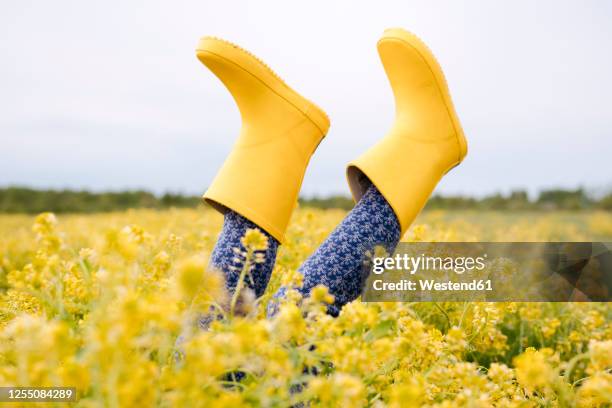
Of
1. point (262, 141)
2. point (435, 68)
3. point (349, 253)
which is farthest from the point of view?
point (435, 68)

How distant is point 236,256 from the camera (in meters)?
1.41

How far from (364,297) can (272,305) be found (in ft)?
1.43

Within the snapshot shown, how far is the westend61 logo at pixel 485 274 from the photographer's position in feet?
5.59

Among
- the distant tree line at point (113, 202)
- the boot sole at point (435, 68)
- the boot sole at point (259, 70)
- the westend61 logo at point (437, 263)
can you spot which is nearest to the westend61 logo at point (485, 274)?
the westend61 logo at point (437, 263)

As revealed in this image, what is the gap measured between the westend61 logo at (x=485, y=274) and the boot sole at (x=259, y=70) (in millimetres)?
561

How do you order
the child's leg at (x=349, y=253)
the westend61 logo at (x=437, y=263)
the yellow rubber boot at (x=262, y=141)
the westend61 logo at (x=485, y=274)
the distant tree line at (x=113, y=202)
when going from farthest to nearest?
1. the distant tree line at (x=113, y=202)
2. the westend61 logo at (x=437, y=263)
3. the westend61 logo at (x=485, y=274)
4. the yellow rubber boot at (x=262, y=141)
5. the child's leg at (x=349, y=253)

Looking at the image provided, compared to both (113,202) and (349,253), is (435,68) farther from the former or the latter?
(113,202)

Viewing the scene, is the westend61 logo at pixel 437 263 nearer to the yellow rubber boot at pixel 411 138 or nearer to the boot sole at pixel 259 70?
the yellow rubber boot at pixel 411 138

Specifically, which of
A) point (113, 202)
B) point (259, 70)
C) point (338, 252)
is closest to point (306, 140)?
point (259, 70)

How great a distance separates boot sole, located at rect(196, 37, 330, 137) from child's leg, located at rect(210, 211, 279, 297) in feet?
1.53

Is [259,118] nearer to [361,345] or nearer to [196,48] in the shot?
[196,48]

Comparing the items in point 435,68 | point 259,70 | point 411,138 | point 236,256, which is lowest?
point 236,256

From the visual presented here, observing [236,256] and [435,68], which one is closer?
[236,256]

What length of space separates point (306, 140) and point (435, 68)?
0.57 m
